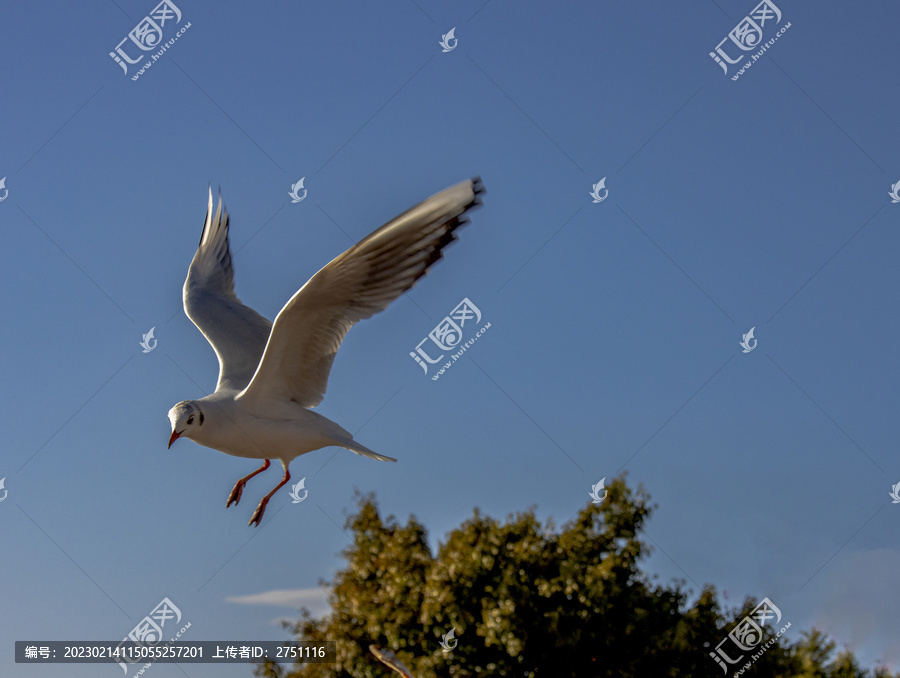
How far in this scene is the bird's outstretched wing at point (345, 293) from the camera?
22.9ft

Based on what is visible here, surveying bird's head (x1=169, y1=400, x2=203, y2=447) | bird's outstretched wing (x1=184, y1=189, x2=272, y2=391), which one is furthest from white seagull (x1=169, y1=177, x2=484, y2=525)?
bird's outstretched wing (x1=184, y1=189, x2=272, y2=391)

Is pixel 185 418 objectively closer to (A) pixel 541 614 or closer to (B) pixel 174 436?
(B) pixel 174 436

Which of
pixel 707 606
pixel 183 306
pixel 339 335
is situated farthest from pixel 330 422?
pixel 707 606

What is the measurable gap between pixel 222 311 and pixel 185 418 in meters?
3.27

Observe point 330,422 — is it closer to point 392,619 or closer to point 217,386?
point 217,386

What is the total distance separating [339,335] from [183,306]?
3.31m

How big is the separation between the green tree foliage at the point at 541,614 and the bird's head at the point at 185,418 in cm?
1015

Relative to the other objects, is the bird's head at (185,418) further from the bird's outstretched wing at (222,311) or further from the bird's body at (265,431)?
the bird's outstretched wing at (222,311)

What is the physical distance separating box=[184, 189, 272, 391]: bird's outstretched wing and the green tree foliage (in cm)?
789

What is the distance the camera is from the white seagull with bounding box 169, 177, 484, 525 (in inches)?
279

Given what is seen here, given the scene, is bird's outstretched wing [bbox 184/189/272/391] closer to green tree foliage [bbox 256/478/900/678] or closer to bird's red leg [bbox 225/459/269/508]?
bird's red leg [bbox 225/459/269/508]

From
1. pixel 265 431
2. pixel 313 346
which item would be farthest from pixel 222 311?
pixel 265 431

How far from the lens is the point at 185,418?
7086mm

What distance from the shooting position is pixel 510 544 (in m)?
17.2
